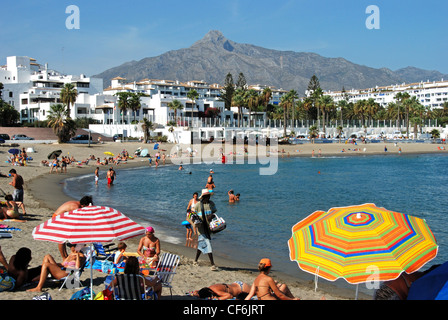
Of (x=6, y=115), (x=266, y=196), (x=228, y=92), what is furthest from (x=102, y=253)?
(x=228, y=92)

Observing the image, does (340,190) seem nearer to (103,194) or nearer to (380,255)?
(103,194)

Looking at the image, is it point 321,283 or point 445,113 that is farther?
point 445,113

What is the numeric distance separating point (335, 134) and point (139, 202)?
277 ft

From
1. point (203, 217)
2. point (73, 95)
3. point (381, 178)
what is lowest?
point (381, 178)

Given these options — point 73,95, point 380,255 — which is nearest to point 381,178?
point 380,255

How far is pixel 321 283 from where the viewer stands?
10.2 m

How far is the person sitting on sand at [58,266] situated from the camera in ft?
25.4

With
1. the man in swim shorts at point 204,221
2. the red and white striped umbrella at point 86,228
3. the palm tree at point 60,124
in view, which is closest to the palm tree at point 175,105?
the palm tree at point 60,124

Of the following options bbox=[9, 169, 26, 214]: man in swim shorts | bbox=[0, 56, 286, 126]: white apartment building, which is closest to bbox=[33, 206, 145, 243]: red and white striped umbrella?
bbox=[9, 169, 26, 214]: man in swim shorts

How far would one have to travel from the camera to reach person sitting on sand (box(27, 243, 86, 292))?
775cm

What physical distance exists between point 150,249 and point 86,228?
86.0 inches

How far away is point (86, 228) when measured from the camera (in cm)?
Result: 705

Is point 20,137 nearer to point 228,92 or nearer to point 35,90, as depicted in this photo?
point 35,90

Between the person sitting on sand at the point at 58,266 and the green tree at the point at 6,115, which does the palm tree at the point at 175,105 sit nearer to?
the green tree at the point at 6,115
